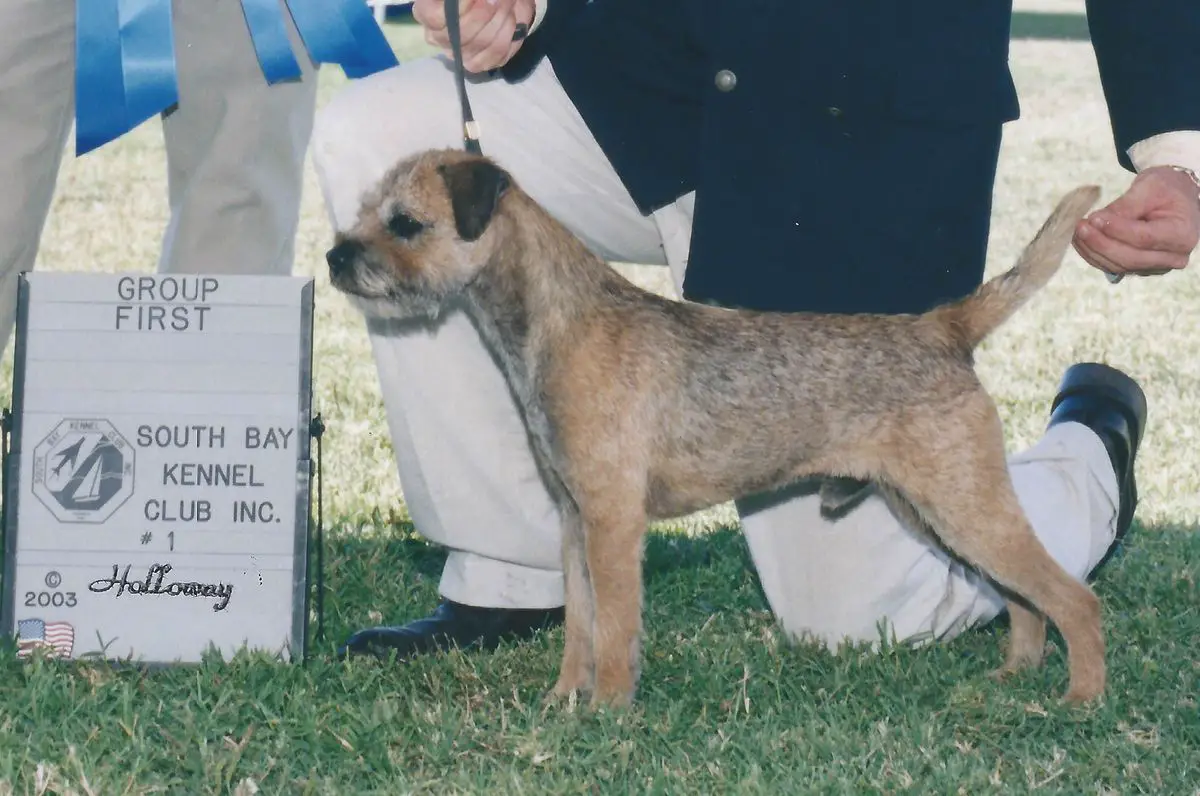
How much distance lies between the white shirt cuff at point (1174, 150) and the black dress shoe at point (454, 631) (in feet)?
5.85

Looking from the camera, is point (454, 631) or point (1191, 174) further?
point (454, 631)

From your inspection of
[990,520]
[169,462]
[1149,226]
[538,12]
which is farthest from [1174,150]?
[169,462]

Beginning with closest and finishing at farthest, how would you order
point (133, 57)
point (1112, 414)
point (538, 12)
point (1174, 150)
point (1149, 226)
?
1. point (1149, 226)
2. point (1174, 150)
3. point (538, 12)
4. point (1112, 414)
5. point (133, 57)

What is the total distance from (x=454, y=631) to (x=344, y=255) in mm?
1048

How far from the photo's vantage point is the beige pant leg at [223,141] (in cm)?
463

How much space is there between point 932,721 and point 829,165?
1212mm

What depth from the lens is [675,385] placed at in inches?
130

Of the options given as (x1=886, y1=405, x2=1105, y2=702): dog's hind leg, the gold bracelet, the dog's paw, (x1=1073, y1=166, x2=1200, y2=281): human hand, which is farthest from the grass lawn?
the gold bracelet

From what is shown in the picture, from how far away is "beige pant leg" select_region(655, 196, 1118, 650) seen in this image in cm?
388

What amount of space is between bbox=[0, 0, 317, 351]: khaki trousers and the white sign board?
1.04m

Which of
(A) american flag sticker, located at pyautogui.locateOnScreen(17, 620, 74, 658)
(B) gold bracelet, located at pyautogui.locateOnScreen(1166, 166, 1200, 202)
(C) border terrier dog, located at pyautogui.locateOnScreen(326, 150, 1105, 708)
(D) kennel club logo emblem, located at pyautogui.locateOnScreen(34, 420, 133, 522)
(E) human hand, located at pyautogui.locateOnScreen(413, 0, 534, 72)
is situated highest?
(E) human hand, located at pyautogui.locateOnScreen(413, 0, 534, 72)
